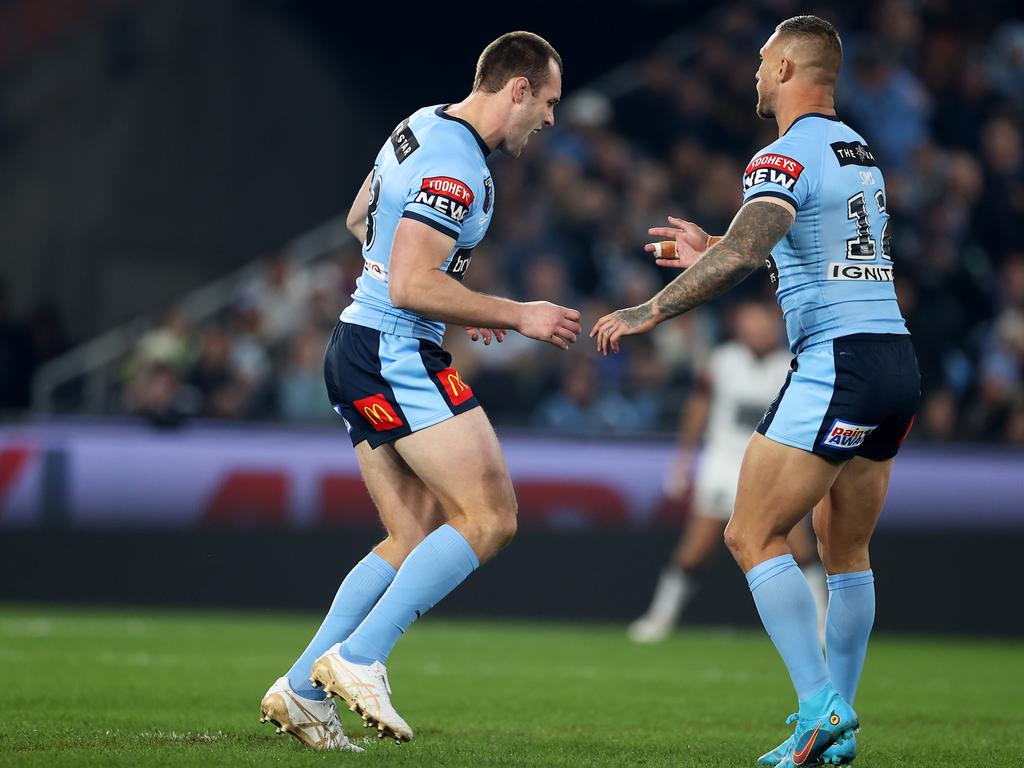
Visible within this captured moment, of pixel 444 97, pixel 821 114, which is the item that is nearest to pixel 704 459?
pixel 821 114

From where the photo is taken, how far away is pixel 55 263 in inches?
647

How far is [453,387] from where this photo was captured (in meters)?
5.45

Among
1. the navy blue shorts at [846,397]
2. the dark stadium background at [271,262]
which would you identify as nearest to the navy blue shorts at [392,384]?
the navy blue shorts at [846,397]

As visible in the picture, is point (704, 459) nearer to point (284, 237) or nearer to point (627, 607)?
point (627, 607)

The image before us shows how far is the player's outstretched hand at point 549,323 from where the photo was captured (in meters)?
5.20

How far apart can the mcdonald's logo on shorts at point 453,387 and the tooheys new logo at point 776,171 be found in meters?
1.24

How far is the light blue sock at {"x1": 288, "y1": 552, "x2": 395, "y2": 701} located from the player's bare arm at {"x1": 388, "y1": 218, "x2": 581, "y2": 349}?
1.03m

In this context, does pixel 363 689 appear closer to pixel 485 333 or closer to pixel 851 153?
pixel 485 333

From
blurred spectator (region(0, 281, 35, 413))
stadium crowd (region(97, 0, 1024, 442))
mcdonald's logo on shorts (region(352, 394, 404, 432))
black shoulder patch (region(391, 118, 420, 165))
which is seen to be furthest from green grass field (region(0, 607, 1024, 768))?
blurred spectator (region(0, 281, 35, 413))

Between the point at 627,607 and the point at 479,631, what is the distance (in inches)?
54.3

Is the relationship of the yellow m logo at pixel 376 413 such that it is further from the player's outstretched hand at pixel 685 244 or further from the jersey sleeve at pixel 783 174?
the jersey sleeve at pixel 783 174

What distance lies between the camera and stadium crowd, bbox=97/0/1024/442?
13516mm

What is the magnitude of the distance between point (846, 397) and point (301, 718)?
2.23 metres

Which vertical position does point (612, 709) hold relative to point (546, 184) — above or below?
below
